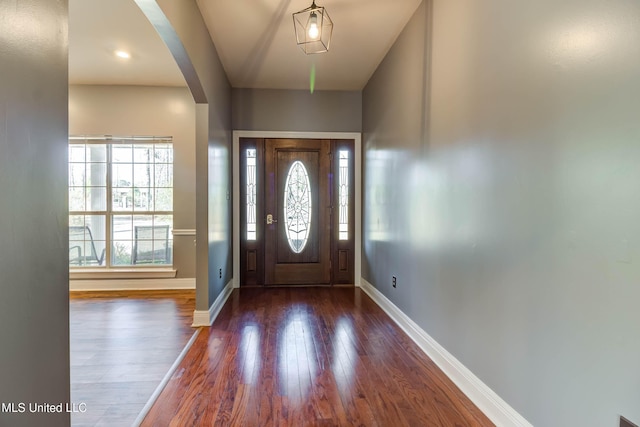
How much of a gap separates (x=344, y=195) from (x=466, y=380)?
307cm

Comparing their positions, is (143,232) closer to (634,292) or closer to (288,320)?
(288,320)

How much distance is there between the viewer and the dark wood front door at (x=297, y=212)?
14.9ft

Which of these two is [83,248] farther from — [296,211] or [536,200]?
[536,200]

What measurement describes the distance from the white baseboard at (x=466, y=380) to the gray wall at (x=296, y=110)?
2.78 m

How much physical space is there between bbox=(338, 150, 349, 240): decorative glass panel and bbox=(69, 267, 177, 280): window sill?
2.44 m

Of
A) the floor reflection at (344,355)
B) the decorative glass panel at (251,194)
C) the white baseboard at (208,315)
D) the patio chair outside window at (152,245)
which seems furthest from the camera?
the decorative glass panel at (251,194)

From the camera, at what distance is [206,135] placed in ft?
9.93

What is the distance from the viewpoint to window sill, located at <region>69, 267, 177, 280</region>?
427 cm

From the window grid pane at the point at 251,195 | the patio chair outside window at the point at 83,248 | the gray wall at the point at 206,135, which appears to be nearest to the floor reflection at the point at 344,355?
the gray wall at the point at 206,135

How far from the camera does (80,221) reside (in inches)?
170

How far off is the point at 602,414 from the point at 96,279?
203 inches

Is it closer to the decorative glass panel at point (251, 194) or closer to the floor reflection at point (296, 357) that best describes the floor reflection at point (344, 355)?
the floor reflection at point (296, 357)

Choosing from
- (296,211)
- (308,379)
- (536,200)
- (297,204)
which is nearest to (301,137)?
(297,204)

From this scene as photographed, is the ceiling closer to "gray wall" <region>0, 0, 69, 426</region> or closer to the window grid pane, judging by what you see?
the window grid pane
